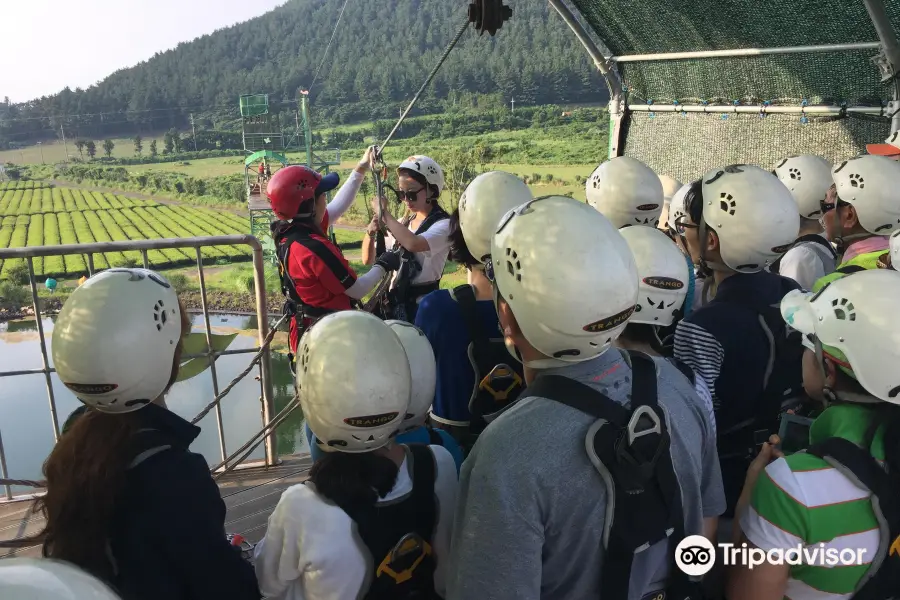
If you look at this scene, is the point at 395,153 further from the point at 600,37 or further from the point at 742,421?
the point at 742,421

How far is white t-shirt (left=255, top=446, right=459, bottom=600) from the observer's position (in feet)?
4.84

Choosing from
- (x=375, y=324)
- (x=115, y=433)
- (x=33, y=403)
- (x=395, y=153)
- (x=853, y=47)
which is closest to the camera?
(x=115, y=433)

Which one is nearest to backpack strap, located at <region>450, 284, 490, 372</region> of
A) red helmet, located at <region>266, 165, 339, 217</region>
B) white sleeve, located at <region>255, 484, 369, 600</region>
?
white sleeve, located at <region>255, 484, 369, 600</region>

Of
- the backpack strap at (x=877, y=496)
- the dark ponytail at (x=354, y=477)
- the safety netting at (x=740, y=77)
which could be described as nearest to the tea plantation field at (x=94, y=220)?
the safety netting at (x=740, y=77)

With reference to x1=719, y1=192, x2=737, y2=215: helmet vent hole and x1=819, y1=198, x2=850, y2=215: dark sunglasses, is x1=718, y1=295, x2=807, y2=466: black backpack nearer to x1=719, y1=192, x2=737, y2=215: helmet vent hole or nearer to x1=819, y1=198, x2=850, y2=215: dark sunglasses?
x1=719, y1=192, x2=737, y2=215: helmet vent hole

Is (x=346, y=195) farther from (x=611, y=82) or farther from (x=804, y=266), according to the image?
(x=611, y=82)

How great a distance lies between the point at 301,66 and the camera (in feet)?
267

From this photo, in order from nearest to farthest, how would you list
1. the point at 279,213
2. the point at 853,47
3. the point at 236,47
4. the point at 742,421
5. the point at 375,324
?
the point at 375,324
the point at 742,421
the point at 279,213
the point at 853,47
the point at 236,47

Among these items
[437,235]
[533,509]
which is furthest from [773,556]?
[437,235]

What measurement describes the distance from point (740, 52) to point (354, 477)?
614cm

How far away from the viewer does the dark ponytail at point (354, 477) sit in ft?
4.95

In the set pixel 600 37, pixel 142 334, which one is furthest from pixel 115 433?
pixel 600 37

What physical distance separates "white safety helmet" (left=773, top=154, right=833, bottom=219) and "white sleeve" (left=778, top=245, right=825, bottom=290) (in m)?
0.76

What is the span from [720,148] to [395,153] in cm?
5759
